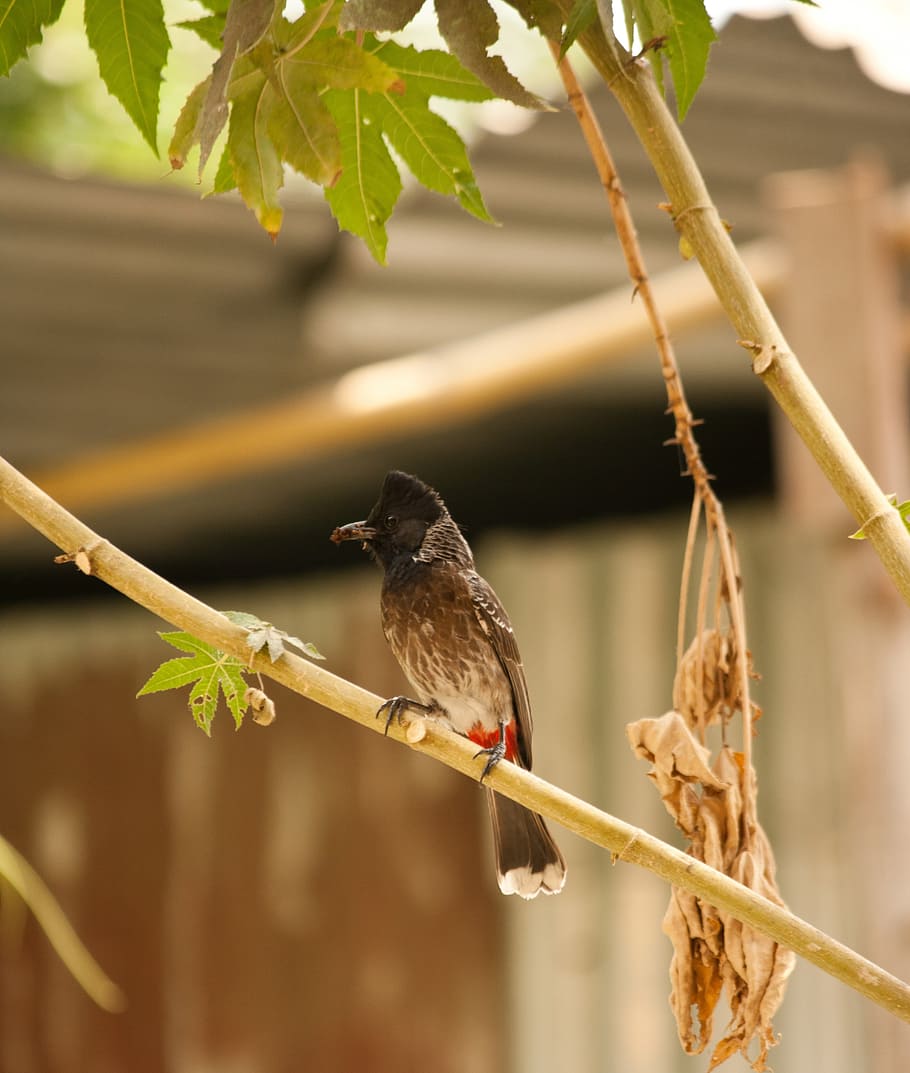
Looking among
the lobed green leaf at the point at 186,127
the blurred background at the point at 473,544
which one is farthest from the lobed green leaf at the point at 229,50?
the blurred background at the point at 473,544

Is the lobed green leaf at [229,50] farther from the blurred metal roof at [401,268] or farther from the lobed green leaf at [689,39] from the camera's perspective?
the blurred metal roof at [401,268]

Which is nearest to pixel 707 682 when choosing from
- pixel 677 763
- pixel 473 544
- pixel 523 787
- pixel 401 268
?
pixel 677 763

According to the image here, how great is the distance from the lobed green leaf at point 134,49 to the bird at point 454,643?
265mm

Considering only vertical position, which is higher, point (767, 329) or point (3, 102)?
point (3, 102)

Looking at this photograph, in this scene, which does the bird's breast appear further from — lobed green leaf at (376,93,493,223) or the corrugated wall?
the corrugated wall

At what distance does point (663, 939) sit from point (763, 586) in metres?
1.06

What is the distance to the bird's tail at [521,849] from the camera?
124 centimetres

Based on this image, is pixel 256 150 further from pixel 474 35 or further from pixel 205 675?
pixel 205 675

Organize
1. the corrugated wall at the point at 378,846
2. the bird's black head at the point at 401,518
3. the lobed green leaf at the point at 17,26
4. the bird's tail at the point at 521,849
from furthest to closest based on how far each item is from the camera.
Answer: the corrugated wall at the point at 378,846
the bird's tail at the point at 521,849
the bird's black head at the point at 401,518
the lobed green leaf at the point at 17,26

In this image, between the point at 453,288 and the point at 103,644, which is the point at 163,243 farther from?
the point at 103,644

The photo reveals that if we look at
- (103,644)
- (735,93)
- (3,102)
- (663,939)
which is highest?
(3,102)

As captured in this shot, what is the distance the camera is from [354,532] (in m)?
0.96

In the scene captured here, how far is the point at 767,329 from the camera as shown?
0.79 meters

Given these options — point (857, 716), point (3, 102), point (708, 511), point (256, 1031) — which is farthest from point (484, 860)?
point (3, 102)
